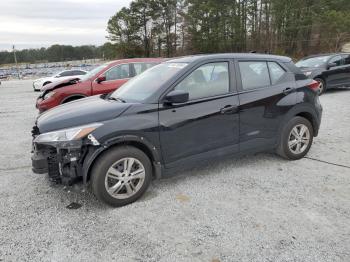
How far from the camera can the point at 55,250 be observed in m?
2.67

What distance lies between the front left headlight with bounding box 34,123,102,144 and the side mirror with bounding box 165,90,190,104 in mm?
832

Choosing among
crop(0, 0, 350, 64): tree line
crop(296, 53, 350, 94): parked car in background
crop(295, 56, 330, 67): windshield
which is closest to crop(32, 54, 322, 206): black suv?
crop(296, 53, 350, 94): parked car in background

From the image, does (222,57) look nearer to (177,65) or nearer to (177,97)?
(177,65)

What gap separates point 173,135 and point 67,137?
1.20 meters

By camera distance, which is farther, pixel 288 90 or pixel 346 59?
pixel 346 59

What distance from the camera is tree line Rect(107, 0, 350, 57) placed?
32.6 m

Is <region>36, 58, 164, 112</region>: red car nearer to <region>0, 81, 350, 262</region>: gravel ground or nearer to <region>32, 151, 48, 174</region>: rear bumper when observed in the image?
<region>0, 81, 350, 262</region>: gravel ground

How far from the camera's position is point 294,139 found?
457cm

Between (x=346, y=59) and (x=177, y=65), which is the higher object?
(x=346, y=59)

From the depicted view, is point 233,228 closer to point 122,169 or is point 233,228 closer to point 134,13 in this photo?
point 122,169

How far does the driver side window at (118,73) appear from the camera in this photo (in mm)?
7660

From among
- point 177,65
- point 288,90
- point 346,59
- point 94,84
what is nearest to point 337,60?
point 346,59

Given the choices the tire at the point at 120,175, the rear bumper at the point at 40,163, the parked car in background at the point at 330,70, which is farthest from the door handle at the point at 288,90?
the parked car in background at the point at 330,70

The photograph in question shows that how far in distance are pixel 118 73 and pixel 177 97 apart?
4767mm
